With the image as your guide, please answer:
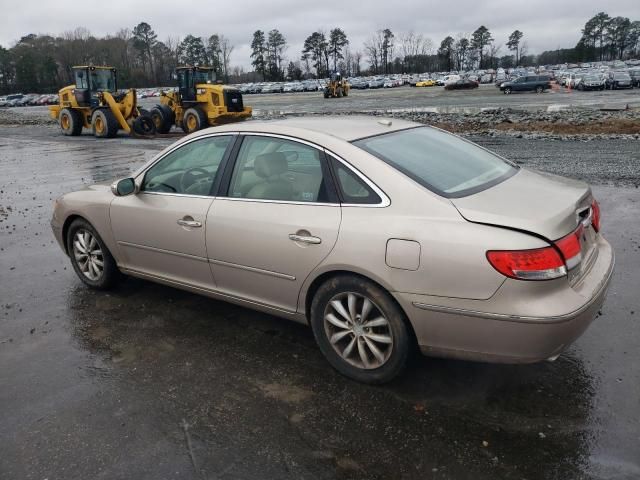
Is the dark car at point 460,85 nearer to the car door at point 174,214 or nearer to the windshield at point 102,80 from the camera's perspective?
the windshield at point 102,80

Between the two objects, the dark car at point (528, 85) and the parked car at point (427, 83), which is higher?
the parked car at point (427, 83)

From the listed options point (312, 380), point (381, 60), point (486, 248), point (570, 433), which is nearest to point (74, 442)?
point (312, 380)

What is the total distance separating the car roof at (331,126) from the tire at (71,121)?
23.6 metres

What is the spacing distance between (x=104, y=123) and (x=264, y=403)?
2262 cm

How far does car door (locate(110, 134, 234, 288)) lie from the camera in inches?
167

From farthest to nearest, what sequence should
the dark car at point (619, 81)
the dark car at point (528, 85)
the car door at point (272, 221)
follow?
1. the dark car at point (528, 85)
2. the dark car at point (619, 81)
3. the car door at point (272, 221)

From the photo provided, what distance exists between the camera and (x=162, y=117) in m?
23.5

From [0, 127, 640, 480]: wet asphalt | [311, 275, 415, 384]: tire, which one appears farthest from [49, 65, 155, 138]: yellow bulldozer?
[311, 275, 415, 384]: tire

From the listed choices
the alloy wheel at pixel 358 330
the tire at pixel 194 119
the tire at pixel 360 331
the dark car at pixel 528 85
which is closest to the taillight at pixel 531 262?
the tire at pixel 360 331

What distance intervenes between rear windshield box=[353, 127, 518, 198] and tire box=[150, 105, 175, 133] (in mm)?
20912

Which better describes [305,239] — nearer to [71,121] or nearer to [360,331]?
[360,331]

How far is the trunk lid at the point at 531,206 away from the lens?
304cm

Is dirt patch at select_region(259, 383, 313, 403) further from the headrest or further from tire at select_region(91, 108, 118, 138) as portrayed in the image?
tire at select_region(91, 108, 118, 138)

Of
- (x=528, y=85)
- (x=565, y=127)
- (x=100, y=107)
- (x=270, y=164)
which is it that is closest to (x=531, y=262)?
(x=270, y=164)
